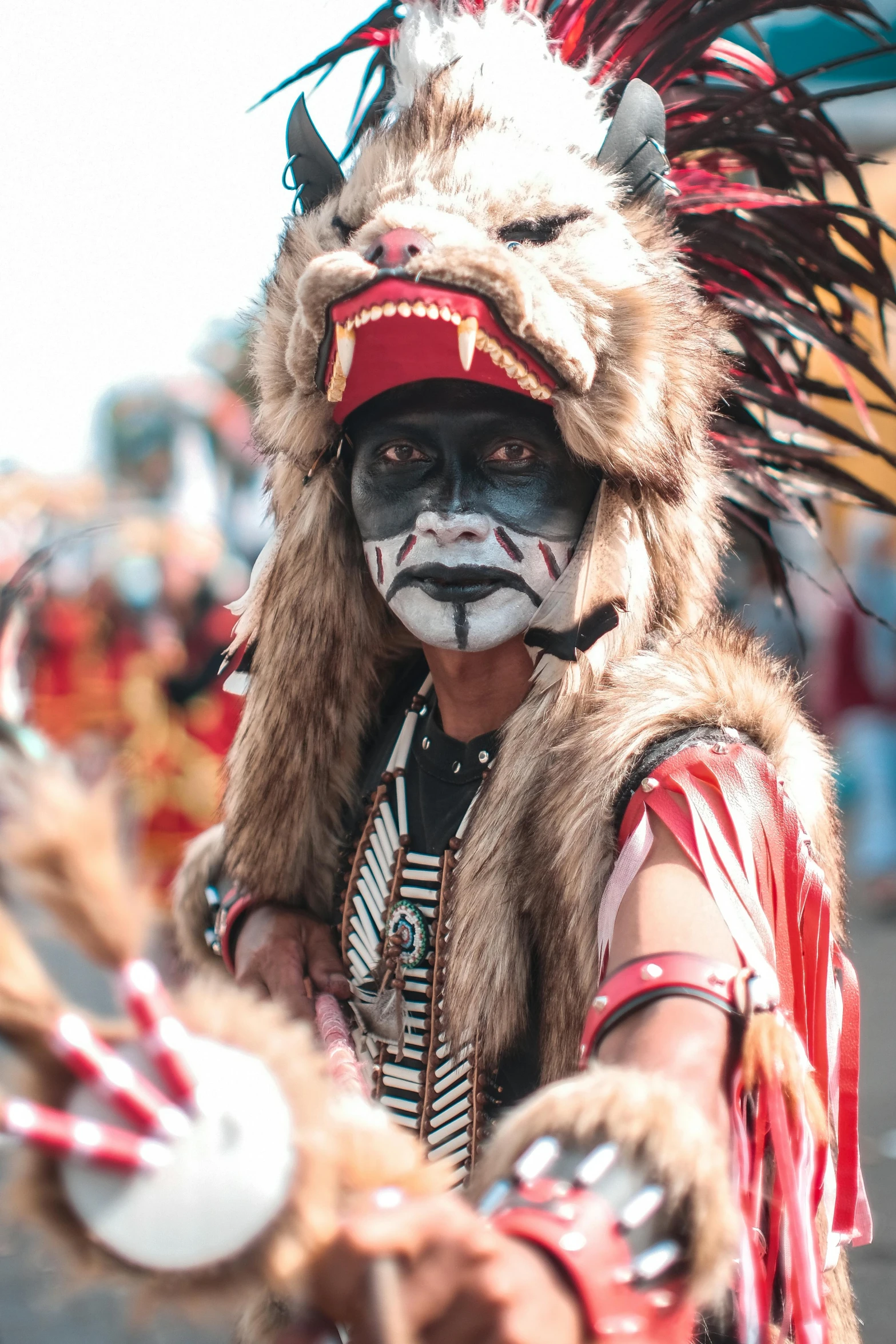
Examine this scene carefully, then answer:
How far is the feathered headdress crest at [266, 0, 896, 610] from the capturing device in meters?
2.08

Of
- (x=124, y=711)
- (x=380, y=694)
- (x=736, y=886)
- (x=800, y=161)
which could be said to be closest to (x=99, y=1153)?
(x=736, y=886)

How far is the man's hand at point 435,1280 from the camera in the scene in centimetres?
94

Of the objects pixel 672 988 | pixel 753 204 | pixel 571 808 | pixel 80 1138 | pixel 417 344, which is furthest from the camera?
pixel 753 204

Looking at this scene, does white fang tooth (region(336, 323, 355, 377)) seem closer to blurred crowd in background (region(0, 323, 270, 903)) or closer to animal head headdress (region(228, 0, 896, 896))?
animal head headdress (region(228, 0, 896, 896))

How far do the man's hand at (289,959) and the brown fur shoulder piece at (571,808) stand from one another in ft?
1.11

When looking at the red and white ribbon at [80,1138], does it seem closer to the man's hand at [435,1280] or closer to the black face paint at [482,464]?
the man's hand at [435,1280]

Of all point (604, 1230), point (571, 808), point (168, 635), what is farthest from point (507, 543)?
point (168, 635)

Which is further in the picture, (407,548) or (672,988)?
(407,548)

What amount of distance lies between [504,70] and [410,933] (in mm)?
1280

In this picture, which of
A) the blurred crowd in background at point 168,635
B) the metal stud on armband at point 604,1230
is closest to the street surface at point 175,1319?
the blurred crowd in background at point 168,635

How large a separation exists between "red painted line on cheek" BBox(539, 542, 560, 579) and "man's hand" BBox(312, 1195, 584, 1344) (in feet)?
3.17

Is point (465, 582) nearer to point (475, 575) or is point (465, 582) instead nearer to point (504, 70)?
point (475, 575)

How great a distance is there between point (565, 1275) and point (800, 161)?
6.53 feet

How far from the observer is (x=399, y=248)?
1.61 m
